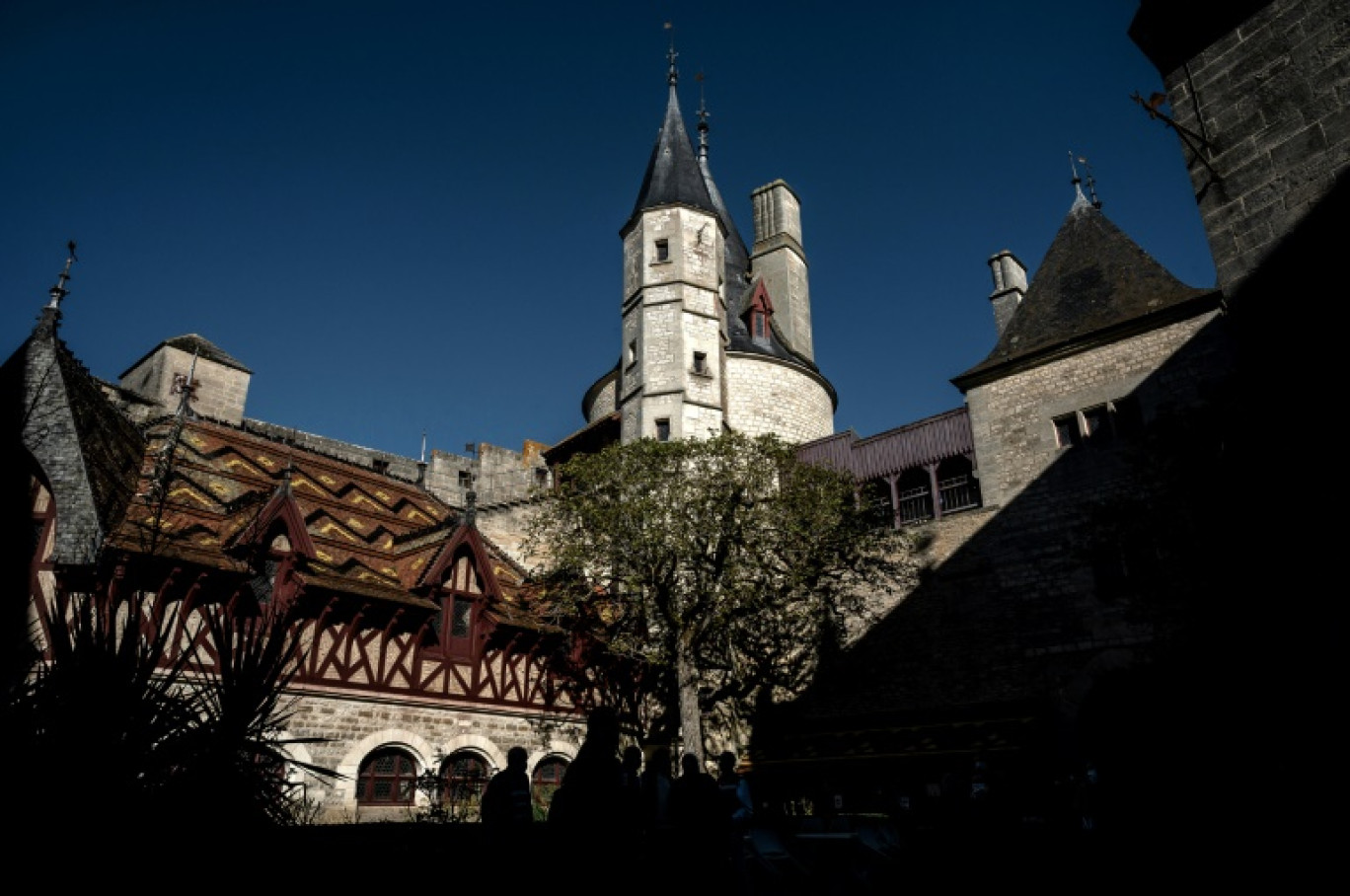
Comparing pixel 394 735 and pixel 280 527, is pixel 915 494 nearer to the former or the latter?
pixel 394 735

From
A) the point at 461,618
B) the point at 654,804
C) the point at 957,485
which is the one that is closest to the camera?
the point at 654,804

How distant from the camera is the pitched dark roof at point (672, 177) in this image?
2586cm

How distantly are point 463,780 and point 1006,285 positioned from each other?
→ 20.2 m

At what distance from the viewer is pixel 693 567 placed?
1622 centimetres

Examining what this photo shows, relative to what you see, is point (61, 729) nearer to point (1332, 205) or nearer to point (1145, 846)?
point (1332, 205)

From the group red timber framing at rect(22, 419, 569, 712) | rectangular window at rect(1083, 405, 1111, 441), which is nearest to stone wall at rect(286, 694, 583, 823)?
red timber framing at rect(22, 419, 569, 712)

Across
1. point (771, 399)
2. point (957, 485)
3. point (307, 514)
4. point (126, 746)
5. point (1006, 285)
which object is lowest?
point (126, 746)

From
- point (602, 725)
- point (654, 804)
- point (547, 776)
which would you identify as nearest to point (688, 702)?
point (547, 776)

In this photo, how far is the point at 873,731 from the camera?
17.4m

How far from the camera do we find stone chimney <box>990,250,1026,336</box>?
2553 cm

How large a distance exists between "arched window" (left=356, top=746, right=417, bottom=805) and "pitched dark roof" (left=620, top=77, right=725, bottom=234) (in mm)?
16710

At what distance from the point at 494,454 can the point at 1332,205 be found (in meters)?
22.9

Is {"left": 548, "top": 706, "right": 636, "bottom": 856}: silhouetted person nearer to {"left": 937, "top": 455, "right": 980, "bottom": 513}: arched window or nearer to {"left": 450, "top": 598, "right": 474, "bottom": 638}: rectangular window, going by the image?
{"left": 450, "top": 598, "right": 474, "bottom": 638}: rectangular window

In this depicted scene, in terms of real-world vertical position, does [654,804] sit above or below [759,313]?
below
